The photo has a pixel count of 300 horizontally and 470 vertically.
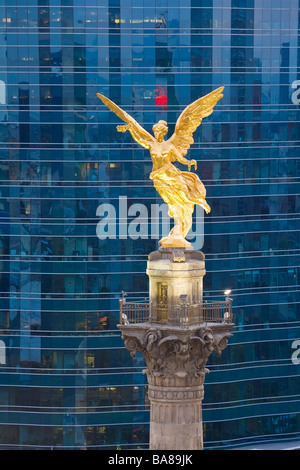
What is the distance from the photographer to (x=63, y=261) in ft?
482

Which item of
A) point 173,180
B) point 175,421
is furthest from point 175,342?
point 173,180

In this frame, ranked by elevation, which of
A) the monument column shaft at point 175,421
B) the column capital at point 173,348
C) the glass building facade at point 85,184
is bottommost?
the monument column shaft at point 175,421

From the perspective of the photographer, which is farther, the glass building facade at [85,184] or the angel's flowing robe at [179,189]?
the glass building facade at [85,184]

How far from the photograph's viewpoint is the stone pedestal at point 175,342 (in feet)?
261

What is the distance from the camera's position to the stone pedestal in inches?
3130

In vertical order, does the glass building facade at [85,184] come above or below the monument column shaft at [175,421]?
above

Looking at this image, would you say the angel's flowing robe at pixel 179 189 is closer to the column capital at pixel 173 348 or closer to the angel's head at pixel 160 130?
the angel's head at pixel 160 130

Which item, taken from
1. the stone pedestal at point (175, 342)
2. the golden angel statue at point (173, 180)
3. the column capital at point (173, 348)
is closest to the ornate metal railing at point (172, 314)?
the stone pedestal at point (175, 342)

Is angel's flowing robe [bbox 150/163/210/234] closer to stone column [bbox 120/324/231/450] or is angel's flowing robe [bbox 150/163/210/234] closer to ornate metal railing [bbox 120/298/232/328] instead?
ornate metal railing [bbox 120/298/232/328]

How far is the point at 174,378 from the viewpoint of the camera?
80.6m

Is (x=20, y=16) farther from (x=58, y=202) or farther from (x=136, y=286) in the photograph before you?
(x=136, y=286)

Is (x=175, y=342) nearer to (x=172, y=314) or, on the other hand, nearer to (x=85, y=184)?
(x=172, y=314)

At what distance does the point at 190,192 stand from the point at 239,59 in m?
69.9

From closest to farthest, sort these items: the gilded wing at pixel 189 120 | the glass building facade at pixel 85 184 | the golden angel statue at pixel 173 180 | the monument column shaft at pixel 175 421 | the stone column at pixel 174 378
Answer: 1. the stone column at pixel 174 378
2. the monument column shaft at pixel 175 421
3. the golden angel statue at pixel 173 180
4. the gilded wing at pixel 189 120
5. the glass building facade at pixel 85 184
